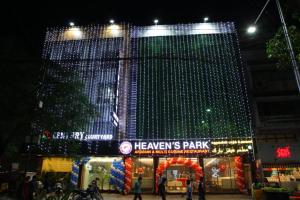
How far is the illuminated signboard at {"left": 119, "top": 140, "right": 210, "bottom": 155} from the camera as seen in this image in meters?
21.8

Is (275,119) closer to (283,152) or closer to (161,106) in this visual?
(283,152)

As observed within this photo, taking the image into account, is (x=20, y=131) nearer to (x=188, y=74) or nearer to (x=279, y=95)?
(x=188, y=74)

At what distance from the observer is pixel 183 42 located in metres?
28.4

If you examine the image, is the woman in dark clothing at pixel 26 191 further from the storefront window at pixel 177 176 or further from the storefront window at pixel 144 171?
the storefront window at pixel 177 176

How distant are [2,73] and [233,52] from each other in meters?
20.6

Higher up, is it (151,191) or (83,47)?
(83,47)

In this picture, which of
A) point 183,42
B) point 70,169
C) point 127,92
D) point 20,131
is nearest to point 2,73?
point 20,131

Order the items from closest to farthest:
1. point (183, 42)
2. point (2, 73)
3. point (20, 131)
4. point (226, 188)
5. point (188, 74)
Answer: point (2, 73) < point (20, 131) < point (226, 188) < point (188, 74) < point (183, 42)

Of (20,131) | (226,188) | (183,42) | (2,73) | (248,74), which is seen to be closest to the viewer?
(2,73)

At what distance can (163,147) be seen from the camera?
72.5 feet

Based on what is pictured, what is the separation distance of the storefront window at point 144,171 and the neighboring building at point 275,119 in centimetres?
903

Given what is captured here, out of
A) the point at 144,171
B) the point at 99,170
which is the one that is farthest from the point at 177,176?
the point at 99,170

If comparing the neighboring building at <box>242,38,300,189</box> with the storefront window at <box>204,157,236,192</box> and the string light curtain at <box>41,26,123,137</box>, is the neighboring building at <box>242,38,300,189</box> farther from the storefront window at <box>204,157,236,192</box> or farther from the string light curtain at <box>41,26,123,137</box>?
the string light curtain at <box>41,26,123,137</box>

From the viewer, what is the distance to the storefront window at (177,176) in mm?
22172
